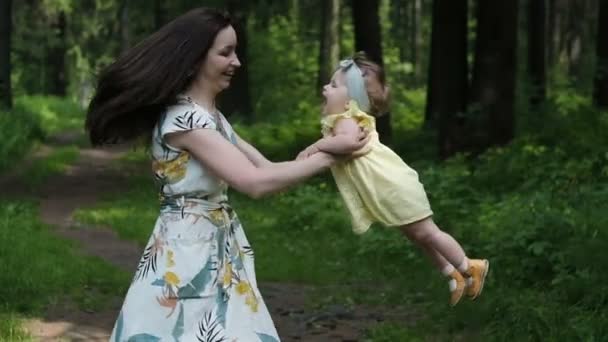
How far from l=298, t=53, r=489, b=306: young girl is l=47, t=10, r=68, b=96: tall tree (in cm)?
3668

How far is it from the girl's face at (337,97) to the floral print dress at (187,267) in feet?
1.75

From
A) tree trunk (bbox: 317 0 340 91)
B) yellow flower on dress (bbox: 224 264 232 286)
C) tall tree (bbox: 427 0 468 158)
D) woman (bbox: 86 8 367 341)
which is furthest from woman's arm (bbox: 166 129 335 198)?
tree trunk (bbox: 317 0 340 91)

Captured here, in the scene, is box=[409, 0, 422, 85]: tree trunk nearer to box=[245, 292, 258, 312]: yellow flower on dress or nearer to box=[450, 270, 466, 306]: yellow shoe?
box=[450, 270, 466, 306]: yellow shoe

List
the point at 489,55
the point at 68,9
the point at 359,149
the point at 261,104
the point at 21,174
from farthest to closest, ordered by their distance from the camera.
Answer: the point at 68,9, the point at 261,104, the point at 21,174, the point at 489,55, the point at 359,149

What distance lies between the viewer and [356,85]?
4.21 m

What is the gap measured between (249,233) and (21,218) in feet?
8.01

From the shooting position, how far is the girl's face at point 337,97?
13.6 feet

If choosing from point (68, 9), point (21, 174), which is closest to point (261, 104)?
point (68, 9)

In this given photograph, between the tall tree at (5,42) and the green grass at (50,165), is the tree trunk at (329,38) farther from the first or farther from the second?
the tall tree at (5,42)

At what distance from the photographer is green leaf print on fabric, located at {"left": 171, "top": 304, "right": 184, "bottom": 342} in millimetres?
3713

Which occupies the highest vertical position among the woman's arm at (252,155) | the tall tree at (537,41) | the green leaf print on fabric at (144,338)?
the woman's arm at (252,155)

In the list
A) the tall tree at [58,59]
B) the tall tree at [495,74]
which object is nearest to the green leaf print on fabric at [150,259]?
the tall tree at [495,74]

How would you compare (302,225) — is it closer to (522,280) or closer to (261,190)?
(522,280)

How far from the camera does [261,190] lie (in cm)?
359
